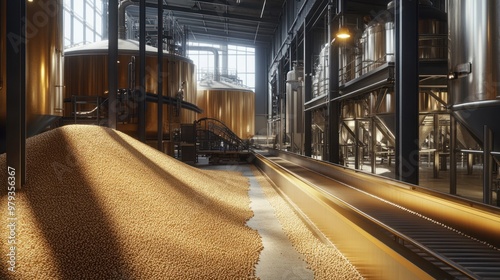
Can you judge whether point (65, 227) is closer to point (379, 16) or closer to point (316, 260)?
point (316, 260)

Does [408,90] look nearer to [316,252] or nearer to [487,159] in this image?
[487,159]

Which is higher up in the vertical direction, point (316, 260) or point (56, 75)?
point (56, 75)

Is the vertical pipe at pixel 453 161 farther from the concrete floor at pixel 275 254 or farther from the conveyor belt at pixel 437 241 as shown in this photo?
the concrete floor at pixel 275 254

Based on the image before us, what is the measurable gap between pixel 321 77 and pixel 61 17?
8168 millimetres

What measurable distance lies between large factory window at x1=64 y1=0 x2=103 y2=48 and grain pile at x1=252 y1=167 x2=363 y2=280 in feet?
37.4

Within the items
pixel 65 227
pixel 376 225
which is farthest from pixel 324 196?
pixel 65 227

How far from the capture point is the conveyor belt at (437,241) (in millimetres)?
2346

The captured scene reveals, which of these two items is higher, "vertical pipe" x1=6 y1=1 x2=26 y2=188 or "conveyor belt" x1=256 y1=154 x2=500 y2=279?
"vertical pipe" x1=6 y1=1 x2=26 y2=188

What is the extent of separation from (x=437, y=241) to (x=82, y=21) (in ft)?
52.0

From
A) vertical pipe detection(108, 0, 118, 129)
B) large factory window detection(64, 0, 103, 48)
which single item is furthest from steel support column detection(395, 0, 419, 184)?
large factory window detection(64, 0, 103, 48)

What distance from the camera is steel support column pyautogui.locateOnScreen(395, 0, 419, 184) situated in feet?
17.7

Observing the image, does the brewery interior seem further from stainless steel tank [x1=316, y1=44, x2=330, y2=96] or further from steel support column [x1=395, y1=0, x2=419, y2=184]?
stainless steel tank [x1=316, y1=44, x2=330, y2=96]

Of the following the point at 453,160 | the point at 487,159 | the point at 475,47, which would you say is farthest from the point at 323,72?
the point at 487,159

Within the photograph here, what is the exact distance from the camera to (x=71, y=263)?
2.59 m
